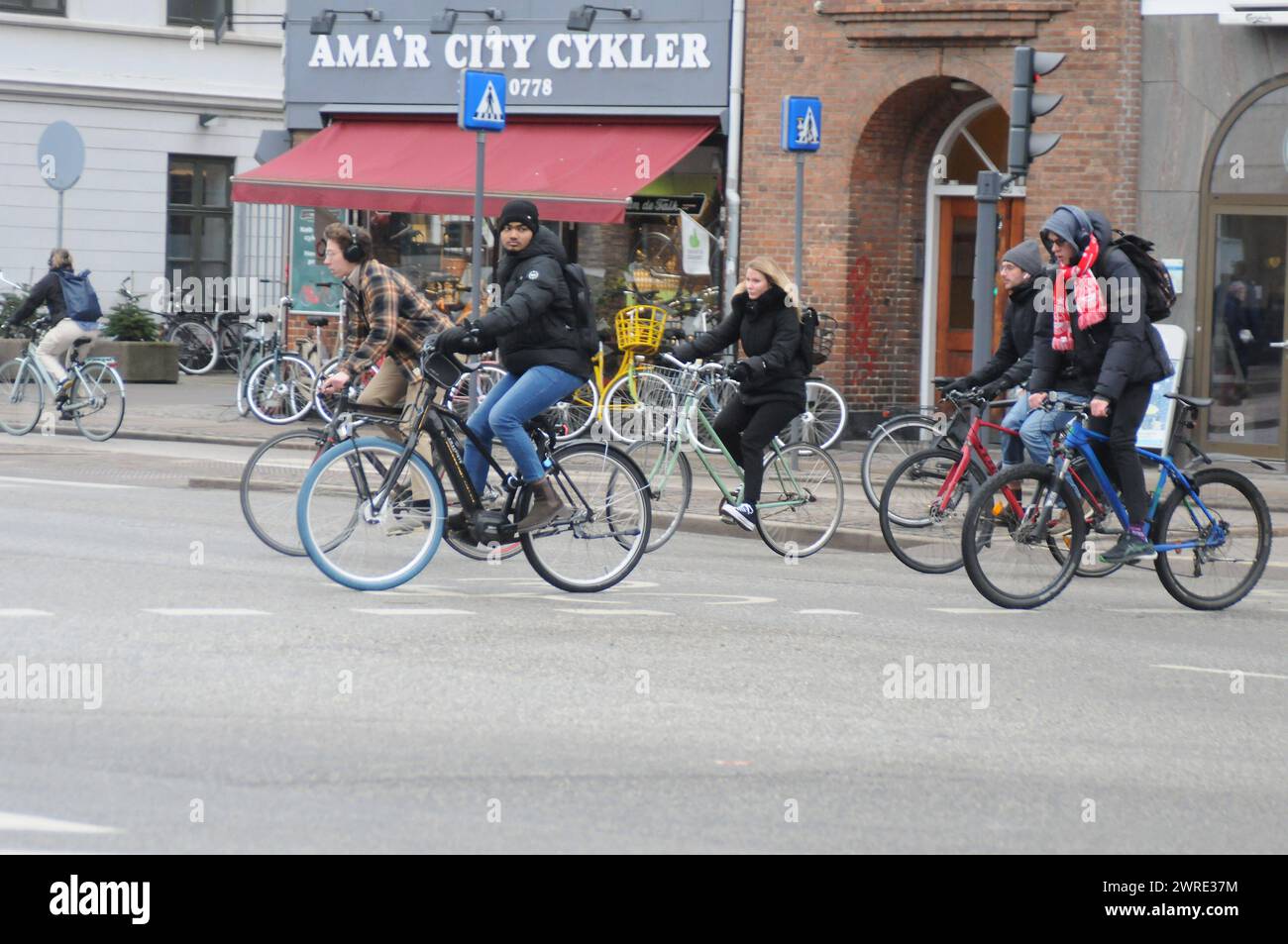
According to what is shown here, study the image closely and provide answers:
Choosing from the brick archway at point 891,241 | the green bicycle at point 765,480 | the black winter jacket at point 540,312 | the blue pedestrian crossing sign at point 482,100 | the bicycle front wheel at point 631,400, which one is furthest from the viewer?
the brick archway at point 891,241

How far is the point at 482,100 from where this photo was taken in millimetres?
15312

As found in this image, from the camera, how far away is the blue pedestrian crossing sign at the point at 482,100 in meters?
15.3

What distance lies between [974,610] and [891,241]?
10312mm

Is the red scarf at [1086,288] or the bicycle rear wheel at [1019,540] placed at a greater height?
the red scarf at [1086,288]

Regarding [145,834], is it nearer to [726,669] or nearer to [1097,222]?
[726,669]

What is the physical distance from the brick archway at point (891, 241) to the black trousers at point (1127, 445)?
30.9 ft

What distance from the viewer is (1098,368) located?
33.8 ft

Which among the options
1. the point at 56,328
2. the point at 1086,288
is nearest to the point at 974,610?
the point at 1086,288

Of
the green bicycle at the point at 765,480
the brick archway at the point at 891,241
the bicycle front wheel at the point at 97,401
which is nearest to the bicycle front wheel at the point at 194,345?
the bicycle front wheel at the point at 97,401

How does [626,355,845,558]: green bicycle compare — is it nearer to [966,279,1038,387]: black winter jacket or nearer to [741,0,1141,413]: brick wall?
[966,279,1038,387]: black winter jacket

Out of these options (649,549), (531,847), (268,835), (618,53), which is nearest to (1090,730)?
(531,847)

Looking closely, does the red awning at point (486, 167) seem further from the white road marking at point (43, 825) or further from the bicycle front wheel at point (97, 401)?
the white road marking at point (43, 825)

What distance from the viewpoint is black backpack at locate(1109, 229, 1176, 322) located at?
9.96 meters

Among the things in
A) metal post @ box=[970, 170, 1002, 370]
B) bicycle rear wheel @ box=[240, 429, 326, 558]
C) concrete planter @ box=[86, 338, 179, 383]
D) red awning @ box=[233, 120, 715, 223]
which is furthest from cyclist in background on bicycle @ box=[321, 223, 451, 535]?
concrete planter @ box=[86, 338, 179, 383]
